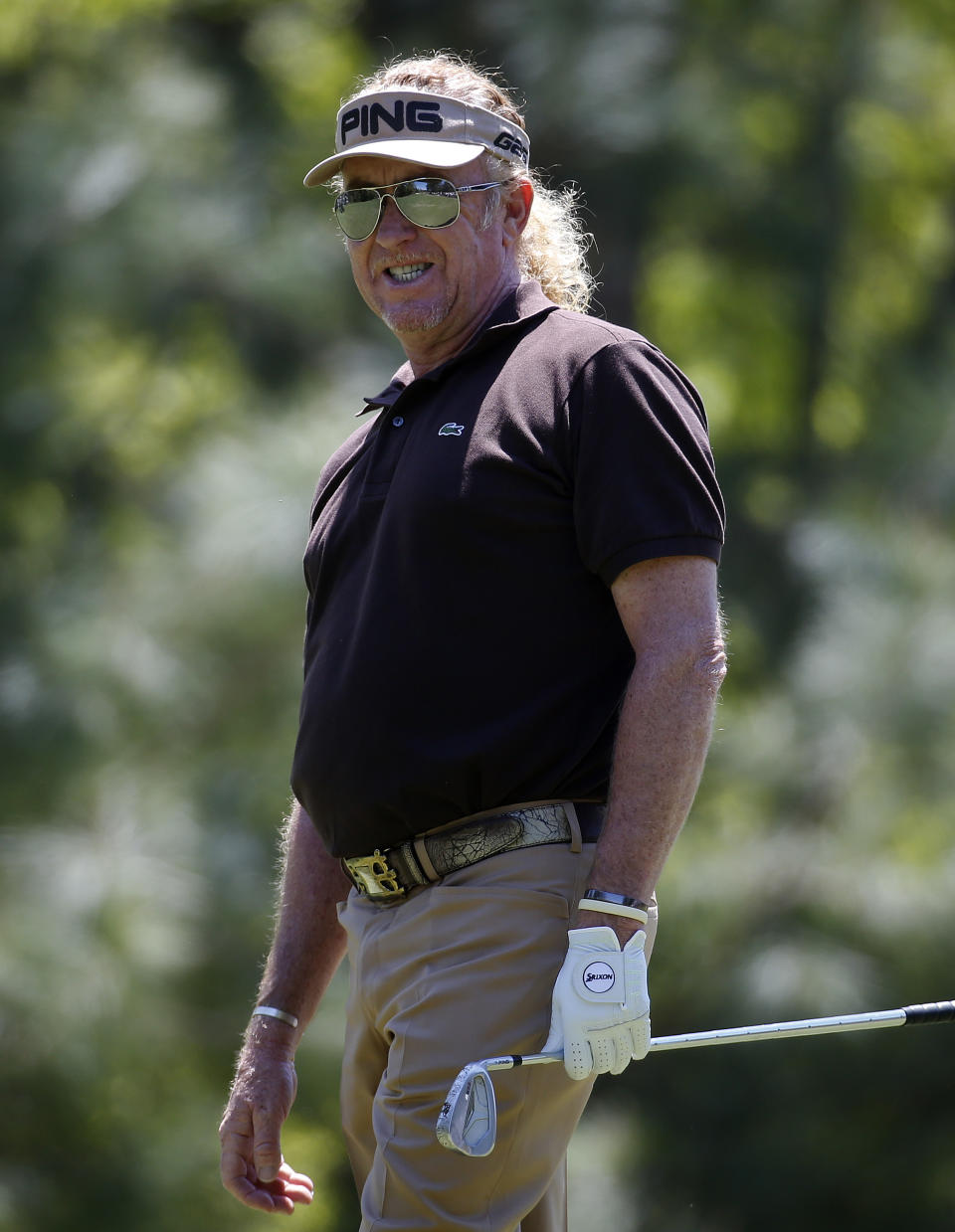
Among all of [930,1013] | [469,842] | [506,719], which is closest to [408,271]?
[506,719]

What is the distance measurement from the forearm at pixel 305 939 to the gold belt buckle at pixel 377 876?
274mm

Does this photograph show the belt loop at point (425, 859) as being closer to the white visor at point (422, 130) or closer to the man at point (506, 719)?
the man at point (506, 719)

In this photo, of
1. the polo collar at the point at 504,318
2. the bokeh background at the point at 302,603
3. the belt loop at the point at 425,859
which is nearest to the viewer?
the belt loop at the point at 425,859

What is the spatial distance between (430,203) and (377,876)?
2.83 feet

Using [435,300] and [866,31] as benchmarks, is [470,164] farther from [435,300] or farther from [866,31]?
[866,31]

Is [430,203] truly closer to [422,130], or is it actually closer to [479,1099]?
Answer: [422,130]

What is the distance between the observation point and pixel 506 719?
1.84m

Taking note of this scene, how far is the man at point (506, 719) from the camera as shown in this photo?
1.77 metres

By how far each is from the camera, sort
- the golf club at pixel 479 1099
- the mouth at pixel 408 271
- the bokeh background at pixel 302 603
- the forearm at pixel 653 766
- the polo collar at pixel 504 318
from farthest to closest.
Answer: the bokeh background at pixel 302 603
the mouth at pixel 408 271
the polo collar at pixel 504 318
the forearm at pixel 653 766
the golf club at pixel 479 1099

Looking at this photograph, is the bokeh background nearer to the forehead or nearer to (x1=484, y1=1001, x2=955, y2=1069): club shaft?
the forehead

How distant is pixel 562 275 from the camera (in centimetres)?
242

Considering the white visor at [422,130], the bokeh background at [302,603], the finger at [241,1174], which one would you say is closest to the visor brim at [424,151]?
the white visor at [422,130]

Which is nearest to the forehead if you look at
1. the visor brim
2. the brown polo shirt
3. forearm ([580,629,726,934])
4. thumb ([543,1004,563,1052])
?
the visor brim

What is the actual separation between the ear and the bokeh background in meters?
2.03
